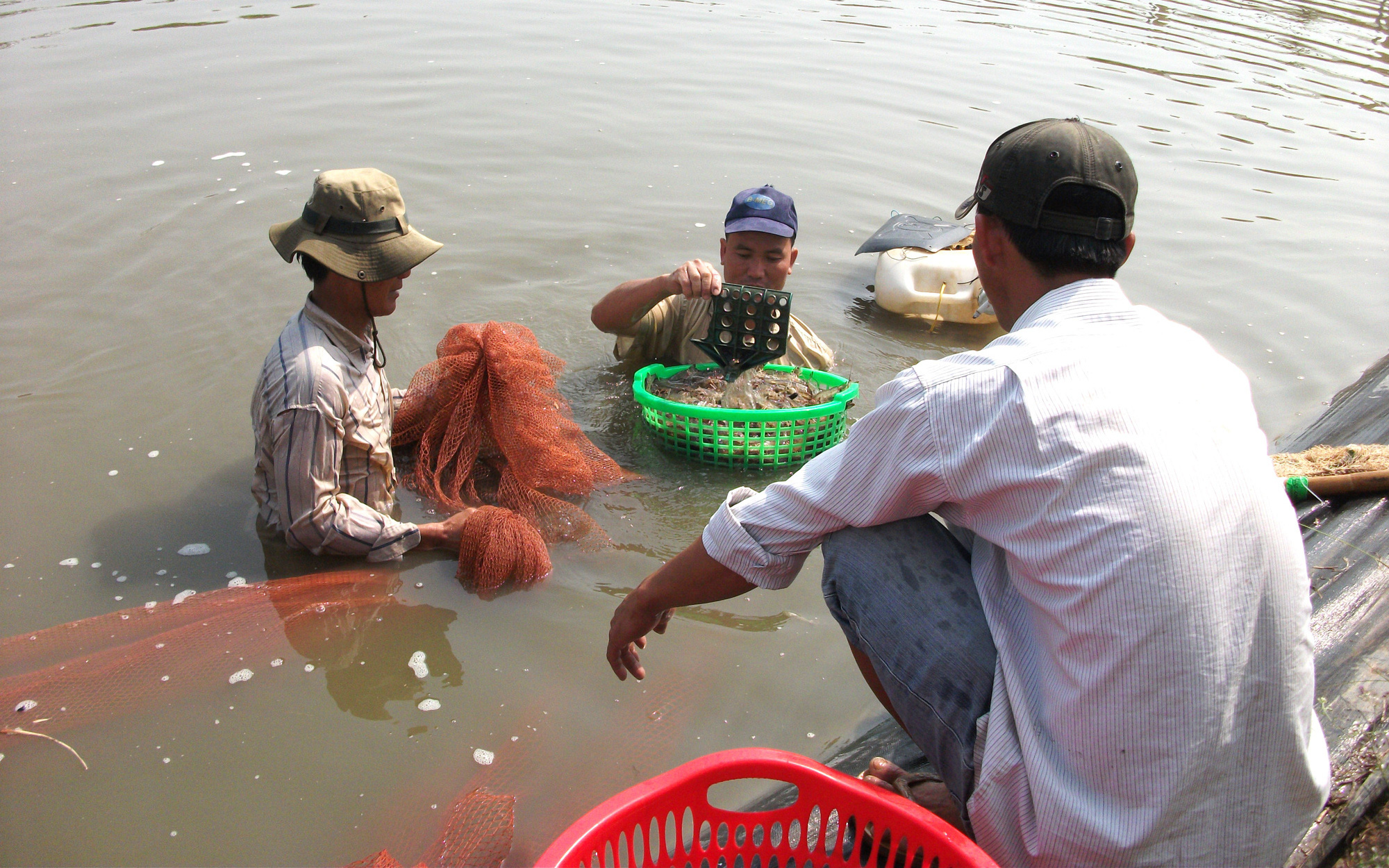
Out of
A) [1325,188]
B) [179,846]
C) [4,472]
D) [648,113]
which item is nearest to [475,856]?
[179,846]

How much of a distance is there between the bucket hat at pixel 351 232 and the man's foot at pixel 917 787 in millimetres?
2151

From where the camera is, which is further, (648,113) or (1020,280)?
(648,113)

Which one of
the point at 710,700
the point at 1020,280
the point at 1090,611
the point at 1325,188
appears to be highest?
the point at 1020,280

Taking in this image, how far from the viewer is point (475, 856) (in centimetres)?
248

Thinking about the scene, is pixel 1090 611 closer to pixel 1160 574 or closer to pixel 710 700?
pixel 1160 574

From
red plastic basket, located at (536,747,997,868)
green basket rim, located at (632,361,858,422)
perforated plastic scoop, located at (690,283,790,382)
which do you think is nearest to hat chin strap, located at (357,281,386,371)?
green basket rim, located at (632,361,858,422)

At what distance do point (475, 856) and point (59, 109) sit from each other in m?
7.94

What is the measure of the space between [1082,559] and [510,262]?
5.34m

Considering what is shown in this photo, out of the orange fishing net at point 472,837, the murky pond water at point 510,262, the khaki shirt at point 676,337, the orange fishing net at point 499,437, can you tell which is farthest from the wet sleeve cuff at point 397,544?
the khaki shirt at point 676,337

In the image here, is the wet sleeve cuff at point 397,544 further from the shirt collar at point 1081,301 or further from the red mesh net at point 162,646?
the shirt collar at point 1081,301

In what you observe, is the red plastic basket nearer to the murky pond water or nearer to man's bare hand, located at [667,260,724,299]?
the murky pond water

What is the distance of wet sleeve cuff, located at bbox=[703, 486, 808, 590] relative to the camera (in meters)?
2.16

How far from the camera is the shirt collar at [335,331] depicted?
3.40 m

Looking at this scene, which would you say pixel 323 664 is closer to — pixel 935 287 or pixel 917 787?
pixel 917 787
